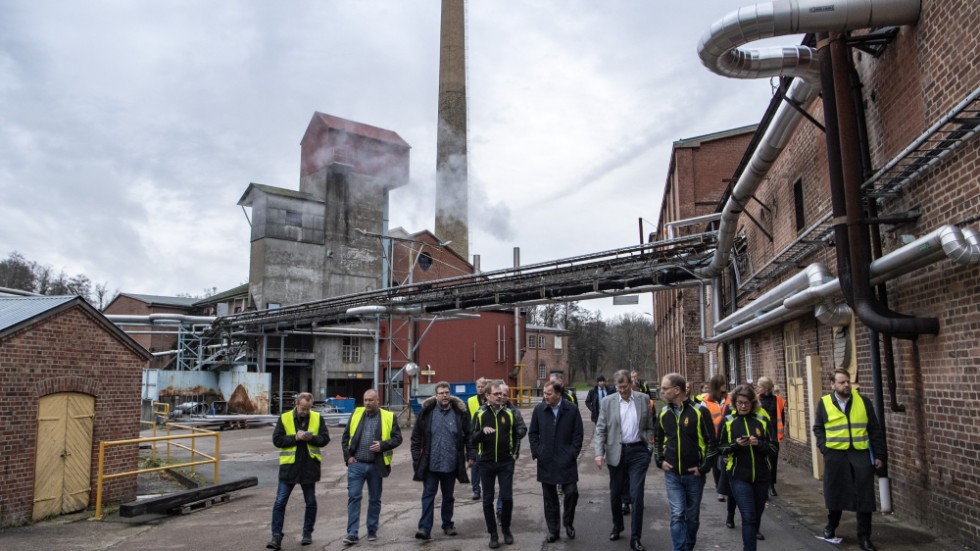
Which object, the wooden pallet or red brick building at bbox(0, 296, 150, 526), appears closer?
red brick building at bbox(0, 296, 150, 526)

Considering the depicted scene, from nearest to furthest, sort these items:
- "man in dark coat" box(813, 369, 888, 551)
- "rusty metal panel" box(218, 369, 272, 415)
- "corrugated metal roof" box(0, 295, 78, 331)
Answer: "man in dark coat" box(813, 369, 888, 551) < "corrugated metal roof" box(0, 295, 78, 331) < "rusty metal panel" box(218, 369, 272, 415)

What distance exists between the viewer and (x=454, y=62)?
40.6 m

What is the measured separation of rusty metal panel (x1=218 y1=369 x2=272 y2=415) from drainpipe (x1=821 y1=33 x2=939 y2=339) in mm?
24967

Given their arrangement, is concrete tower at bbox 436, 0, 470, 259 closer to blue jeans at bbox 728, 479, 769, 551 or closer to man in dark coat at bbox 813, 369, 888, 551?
man in dark coat at bbox 813, 369, 888, 551

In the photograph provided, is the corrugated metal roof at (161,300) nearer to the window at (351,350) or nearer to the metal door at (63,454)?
the window at (351,350)

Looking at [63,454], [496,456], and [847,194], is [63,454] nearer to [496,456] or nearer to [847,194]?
[496,456]

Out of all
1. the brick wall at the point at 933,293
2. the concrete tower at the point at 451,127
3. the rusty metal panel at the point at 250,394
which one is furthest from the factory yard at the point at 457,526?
the concrete tower at the point at 451,127

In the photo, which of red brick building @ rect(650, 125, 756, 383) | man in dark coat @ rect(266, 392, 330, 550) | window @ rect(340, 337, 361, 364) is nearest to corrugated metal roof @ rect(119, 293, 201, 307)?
window @ rect(340, 337, 361, 364)

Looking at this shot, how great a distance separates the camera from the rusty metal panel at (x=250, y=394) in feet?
90.9

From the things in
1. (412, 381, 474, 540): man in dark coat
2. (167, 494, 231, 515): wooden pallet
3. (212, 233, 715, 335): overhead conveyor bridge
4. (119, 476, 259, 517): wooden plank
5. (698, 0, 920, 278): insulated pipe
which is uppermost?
(698, 0, 920, 278): insulated pipe

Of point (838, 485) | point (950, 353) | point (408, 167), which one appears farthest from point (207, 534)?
point (408, 167)

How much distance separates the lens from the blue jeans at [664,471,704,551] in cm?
588

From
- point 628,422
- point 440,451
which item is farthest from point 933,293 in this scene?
point 440,451

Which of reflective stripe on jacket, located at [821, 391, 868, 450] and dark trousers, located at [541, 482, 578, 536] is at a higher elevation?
reflective stripe on jacket, located at [821, 391, 868, 450]
